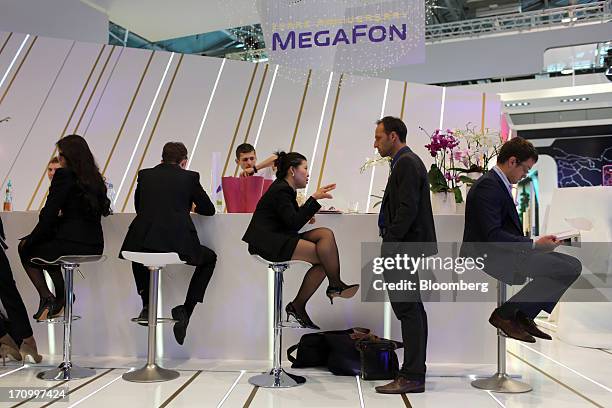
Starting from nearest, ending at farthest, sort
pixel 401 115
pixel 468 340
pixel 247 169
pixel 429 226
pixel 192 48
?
pixel 429 226 → pixel 468 340 → pixel 247 169 → pixel 401 115 → pixel 192 48

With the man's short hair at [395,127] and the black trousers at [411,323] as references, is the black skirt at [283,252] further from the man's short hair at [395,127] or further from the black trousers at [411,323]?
the man's short hair at [395,127]

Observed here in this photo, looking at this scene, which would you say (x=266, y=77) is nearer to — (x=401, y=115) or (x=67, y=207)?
(x=401, y=115)

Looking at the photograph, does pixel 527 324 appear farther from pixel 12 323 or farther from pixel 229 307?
pixel 12 323

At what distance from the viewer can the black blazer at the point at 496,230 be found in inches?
114

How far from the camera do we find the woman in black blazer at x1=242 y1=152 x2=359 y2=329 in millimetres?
3064

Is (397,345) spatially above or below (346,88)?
below

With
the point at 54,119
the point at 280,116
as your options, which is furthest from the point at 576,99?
the point at 54,119

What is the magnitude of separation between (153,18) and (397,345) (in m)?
6.17

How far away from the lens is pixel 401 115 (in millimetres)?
5918

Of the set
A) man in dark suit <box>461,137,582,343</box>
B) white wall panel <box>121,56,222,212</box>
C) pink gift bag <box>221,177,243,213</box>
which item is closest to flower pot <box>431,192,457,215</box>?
man in dark suit <box>461,137,582,343</box>

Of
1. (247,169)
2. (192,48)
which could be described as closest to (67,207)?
(247,169)

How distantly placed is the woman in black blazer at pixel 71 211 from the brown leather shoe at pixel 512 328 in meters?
2.16

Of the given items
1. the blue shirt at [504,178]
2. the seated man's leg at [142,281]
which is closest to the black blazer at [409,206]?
the blue shirt at [504,178]

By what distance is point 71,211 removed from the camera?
10.8 ft
